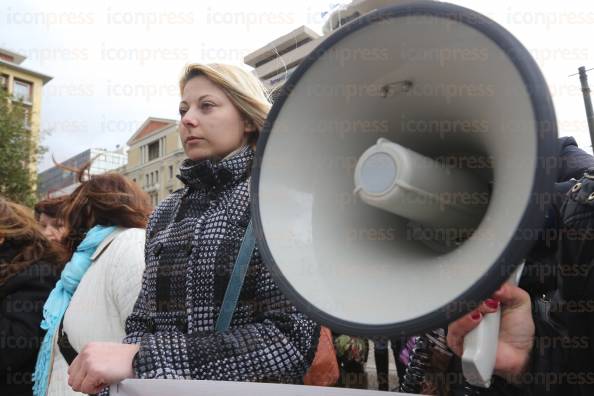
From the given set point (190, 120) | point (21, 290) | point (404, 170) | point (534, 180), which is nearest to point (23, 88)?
point (21, 290)

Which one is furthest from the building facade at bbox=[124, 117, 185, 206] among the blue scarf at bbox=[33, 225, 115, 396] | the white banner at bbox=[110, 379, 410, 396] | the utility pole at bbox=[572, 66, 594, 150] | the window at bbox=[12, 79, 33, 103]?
the white banner at bbox=[110, 379, 410, 396]

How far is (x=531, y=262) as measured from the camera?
2.67ft

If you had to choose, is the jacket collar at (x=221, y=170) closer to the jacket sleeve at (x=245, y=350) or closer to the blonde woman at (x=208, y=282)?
the blonde woman at (x=208, y=282)

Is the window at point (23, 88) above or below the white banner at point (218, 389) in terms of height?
above

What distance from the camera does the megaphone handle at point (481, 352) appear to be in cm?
67

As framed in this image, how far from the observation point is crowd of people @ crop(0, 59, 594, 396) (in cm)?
79

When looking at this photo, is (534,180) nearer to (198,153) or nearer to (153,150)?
(198,153)

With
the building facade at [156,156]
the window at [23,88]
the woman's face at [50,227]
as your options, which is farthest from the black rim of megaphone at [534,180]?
the window at [23,88]

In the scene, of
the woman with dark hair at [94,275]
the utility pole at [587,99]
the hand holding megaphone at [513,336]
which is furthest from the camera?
the utility pole at [587,99]

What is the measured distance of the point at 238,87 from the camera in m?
1.30

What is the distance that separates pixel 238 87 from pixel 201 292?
54 cm

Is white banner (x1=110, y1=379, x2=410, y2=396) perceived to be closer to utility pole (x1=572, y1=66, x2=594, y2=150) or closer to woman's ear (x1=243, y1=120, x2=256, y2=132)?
woman's ear (x1=243, y1=120, x2=256, y2=132)

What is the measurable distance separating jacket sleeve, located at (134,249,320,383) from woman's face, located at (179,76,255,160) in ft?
1.31

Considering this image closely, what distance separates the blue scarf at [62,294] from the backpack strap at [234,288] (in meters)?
0.99
